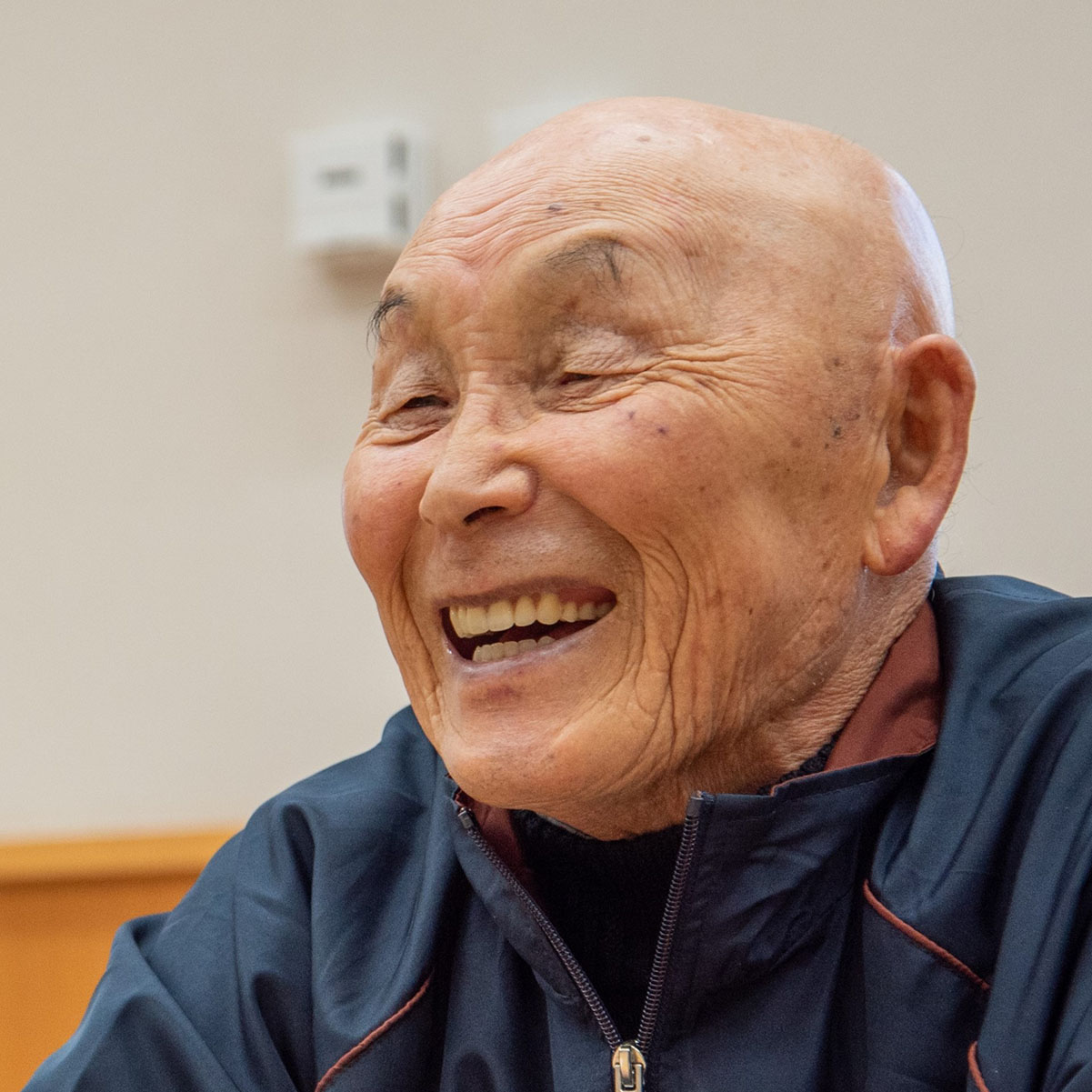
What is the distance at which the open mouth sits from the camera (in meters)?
1.16

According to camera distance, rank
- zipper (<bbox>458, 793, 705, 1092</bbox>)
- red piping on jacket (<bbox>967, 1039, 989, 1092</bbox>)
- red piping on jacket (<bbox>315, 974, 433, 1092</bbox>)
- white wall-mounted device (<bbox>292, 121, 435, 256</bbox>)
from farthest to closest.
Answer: white wall-mounted device (<bbox>292, 121, 435, 256</bbox>), red piping on jacket (<bbox>315, 974, 433, 1092</bbox>), zipper (<bbox>458, 793, 705, 1092</bbox>), red piping on jacket (<bbox>967, 1039, 989, 1092</bbox>)

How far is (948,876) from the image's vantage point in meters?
1.05

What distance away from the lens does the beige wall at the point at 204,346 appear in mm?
1977

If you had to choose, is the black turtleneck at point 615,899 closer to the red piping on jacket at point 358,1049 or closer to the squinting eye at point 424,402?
the red piping on jacket at point 358,1049

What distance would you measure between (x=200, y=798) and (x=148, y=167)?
0.97 m

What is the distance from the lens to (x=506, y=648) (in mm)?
1188

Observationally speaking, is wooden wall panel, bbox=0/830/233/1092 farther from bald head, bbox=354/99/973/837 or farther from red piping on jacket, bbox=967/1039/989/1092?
red piping on jacket, bbox=967/1039/989/1092

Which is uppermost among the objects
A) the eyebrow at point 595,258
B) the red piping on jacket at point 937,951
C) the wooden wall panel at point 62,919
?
the eyebrow at point 595,258

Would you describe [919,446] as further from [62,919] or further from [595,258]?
[62,919]

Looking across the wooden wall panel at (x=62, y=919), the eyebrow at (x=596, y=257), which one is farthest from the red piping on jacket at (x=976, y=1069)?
the wooden wall panel at (x=62, y=919)

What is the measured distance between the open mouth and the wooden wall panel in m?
0.98

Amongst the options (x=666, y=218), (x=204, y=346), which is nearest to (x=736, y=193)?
(x=666, y=218)

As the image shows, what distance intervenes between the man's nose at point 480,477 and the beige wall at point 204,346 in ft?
2.91

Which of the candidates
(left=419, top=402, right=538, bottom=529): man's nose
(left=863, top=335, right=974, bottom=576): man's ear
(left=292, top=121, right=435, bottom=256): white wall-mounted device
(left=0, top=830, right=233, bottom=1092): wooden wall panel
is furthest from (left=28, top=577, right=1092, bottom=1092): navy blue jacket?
(left=292, top=121, right=435, bottom=256): white wall-mounted device
